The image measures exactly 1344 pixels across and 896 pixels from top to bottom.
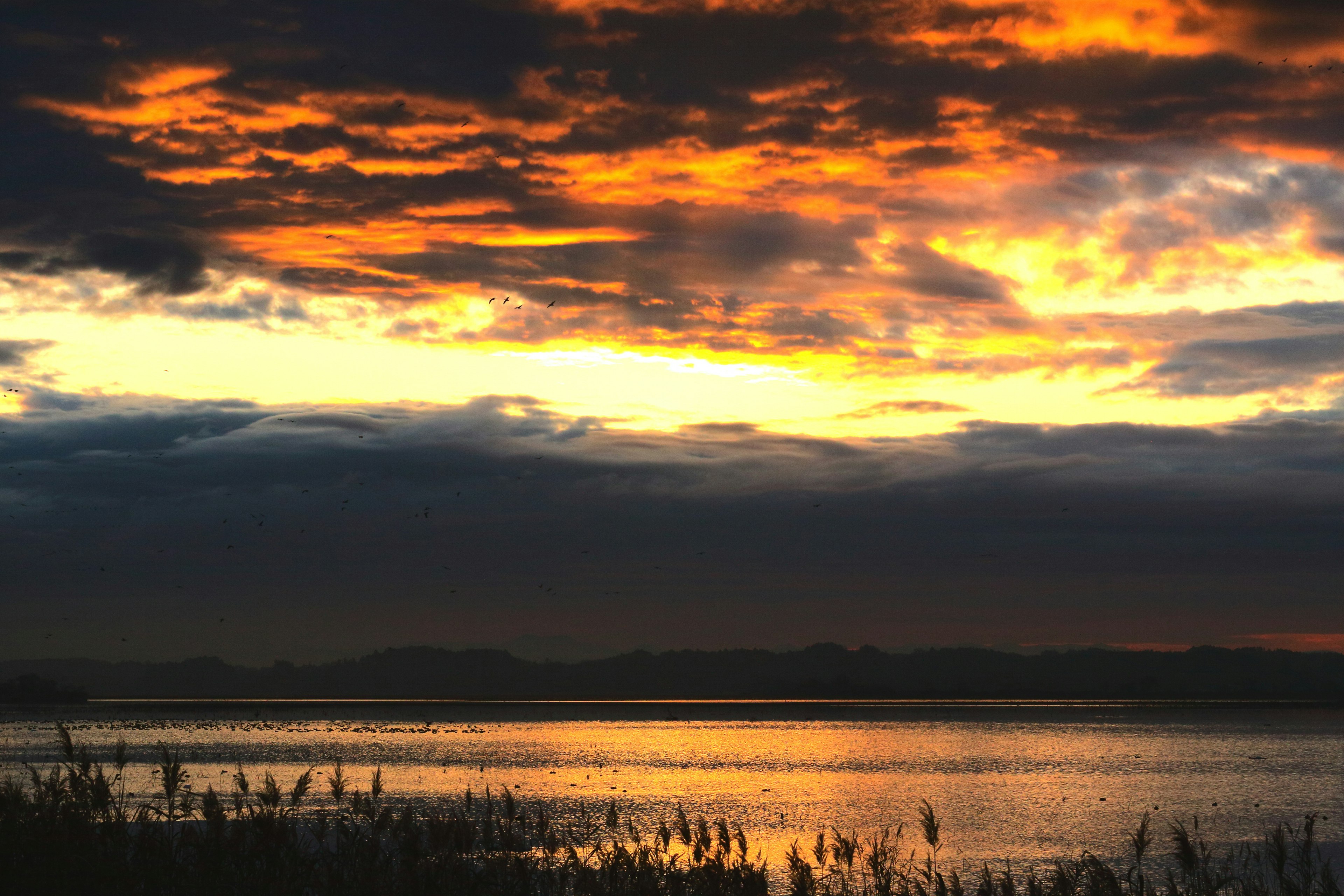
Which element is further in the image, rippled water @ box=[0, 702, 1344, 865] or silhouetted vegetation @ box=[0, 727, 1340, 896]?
rippled water @ box=[0, 702, 1344, 865]

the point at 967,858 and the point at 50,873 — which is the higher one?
the point at 50,873

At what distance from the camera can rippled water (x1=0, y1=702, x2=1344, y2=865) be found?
46.8m

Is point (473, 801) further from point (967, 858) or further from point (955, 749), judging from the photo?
point (955, 749)

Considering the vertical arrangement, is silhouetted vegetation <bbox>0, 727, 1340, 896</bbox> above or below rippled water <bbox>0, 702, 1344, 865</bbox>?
above

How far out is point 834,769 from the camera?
253 ft

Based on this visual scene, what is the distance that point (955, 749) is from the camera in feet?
334

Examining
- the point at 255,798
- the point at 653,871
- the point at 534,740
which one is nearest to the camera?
the point at 653,871

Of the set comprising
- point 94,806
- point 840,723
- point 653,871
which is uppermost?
point 94,806

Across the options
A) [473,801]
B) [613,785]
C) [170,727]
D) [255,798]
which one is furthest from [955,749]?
[170,727]

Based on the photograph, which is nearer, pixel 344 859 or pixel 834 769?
pixel 344 859

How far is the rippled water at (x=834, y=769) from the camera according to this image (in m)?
46.8

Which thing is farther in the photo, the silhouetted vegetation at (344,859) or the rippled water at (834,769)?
the rippled water at (834,769)

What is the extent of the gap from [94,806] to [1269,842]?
14702 millimetres

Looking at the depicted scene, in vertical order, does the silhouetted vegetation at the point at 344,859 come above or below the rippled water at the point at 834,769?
above
